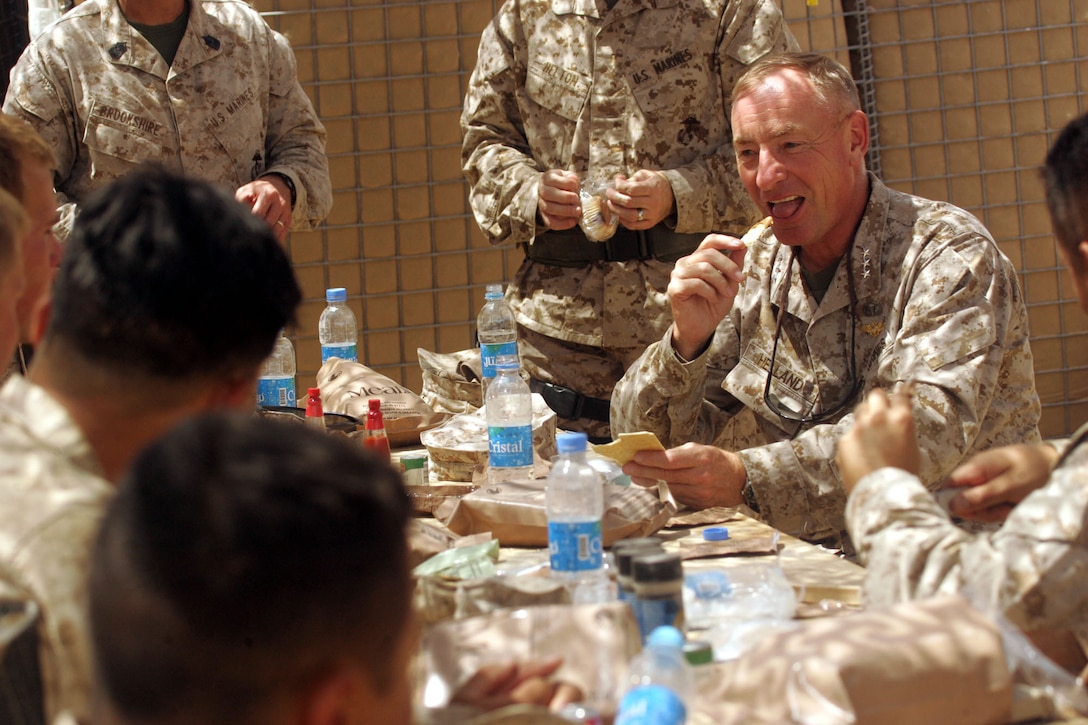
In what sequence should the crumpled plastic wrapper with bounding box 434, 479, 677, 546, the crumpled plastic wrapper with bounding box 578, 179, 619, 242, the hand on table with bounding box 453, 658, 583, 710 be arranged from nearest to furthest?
1. the hand on table with bounding box 453, 658, 583, 710
2. the crumpled plastic wrapper with bounding box 434, 479, 677, 546
3. the crumpled plastic wrapper with bounding box 578, 179, 619, 242

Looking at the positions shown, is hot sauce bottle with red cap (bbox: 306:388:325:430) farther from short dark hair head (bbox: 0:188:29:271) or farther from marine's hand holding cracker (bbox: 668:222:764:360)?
short dark hair head (bbox: 0:188:29:271)

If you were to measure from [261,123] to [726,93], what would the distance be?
5.29ft

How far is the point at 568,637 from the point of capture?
1506mm

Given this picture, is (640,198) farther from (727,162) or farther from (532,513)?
(532,513)

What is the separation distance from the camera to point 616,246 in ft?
13.3

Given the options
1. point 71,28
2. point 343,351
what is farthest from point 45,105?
point 343,351

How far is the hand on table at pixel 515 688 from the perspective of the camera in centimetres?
137

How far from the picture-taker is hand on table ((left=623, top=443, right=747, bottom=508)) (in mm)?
2572

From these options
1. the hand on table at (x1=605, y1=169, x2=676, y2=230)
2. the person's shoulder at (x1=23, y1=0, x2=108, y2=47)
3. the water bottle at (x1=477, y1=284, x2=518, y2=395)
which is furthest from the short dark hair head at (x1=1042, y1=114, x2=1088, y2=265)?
the person's shoulder at (x1=23, y1=0, x2=108, y2=47)

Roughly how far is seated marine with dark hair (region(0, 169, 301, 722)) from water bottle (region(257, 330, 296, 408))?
193 centimetres

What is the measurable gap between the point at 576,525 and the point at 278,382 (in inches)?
69.6

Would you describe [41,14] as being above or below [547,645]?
above

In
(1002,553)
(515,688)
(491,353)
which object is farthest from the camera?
(491,353)

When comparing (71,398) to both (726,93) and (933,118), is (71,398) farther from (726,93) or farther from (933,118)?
(933,118)
